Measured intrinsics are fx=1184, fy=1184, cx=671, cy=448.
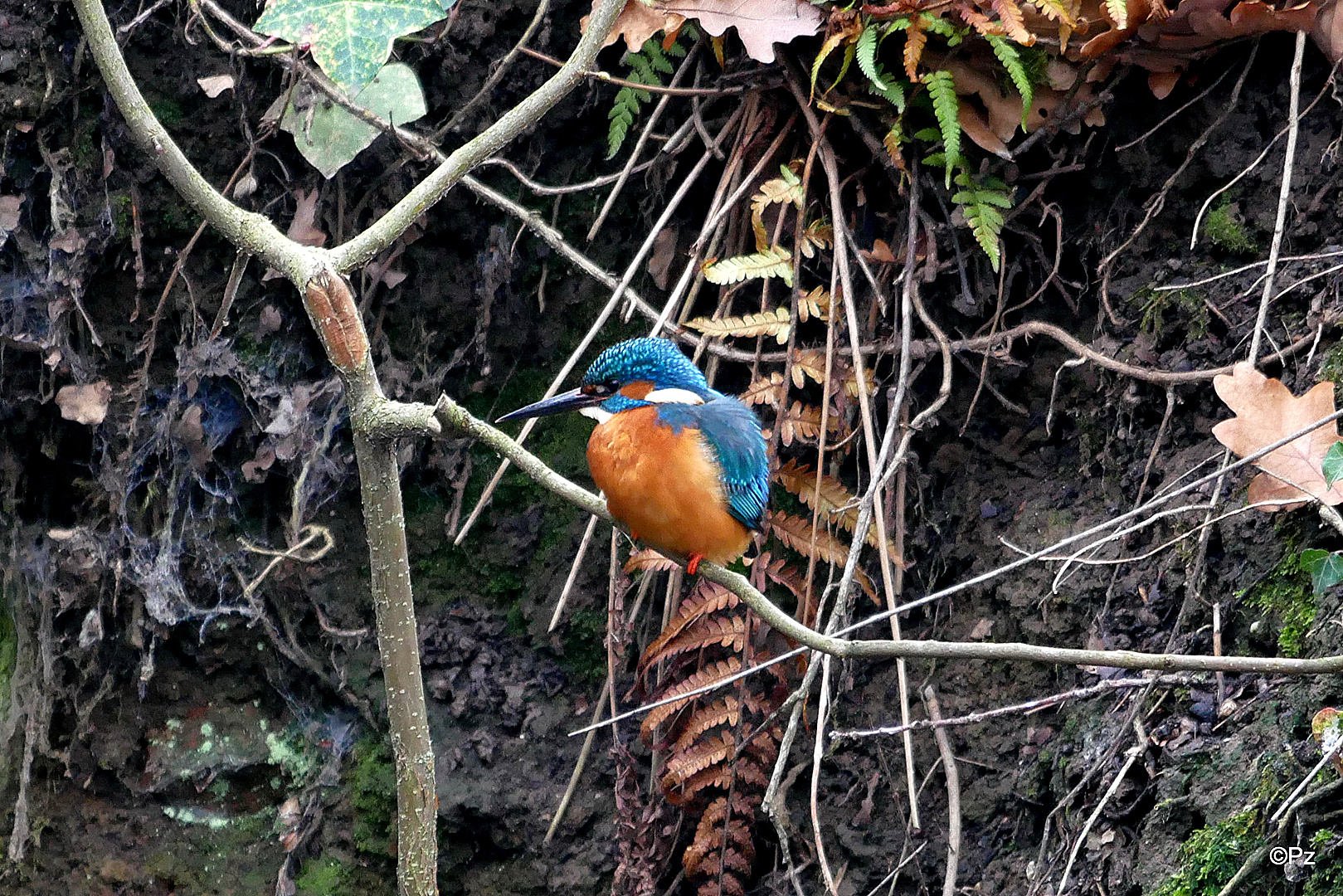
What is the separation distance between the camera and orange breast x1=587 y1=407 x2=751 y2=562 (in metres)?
2.49

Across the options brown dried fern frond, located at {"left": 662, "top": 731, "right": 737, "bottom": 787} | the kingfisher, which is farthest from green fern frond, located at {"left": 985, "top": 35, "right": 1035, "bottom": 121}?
brown dried fern frond, located at {"left": 662, "top": 731, "right": 737, "bottom": 787}

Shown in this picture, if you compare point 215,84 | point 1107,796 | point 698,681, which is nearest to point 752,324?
point 698,681

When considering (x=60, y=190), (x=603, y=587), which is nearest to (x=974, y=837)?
(x=603, y=587)

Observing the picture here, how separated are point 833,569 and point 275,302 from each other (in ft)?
5.90

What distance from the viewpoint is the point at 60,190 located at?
3.33 meters

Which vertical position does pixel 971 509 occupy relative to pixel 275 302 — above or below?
below

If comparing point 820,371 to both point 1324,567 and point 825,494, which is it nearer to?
point 825,494

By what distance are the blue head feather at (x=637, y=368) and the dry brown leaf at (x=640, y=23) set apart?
91 centimetres

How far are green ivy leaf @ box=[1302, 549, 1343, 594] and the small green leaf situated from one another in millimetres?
128

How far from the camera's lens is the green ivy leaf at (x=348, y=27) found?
105 inches

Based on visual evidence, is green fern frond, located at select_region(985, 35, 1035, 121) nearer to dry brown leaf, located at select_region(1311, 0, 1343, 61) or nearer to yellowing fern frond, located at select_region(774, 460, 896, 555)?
dry brown leaf, located at select_region(1311, 0, 1343, 61)

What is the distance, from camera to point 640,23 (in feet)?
10.2

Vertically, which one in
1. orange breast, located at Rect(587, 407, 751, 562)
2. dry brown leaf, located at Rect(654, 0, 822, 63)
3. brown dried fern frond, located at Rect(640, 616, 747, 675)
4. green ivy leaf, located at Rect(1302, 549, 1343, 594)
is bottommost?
brown dried fern frond, located at Rect(640, 616, 747, 675)

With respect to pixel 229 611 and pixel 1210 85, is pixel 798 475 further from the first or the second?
pixel 229 611
